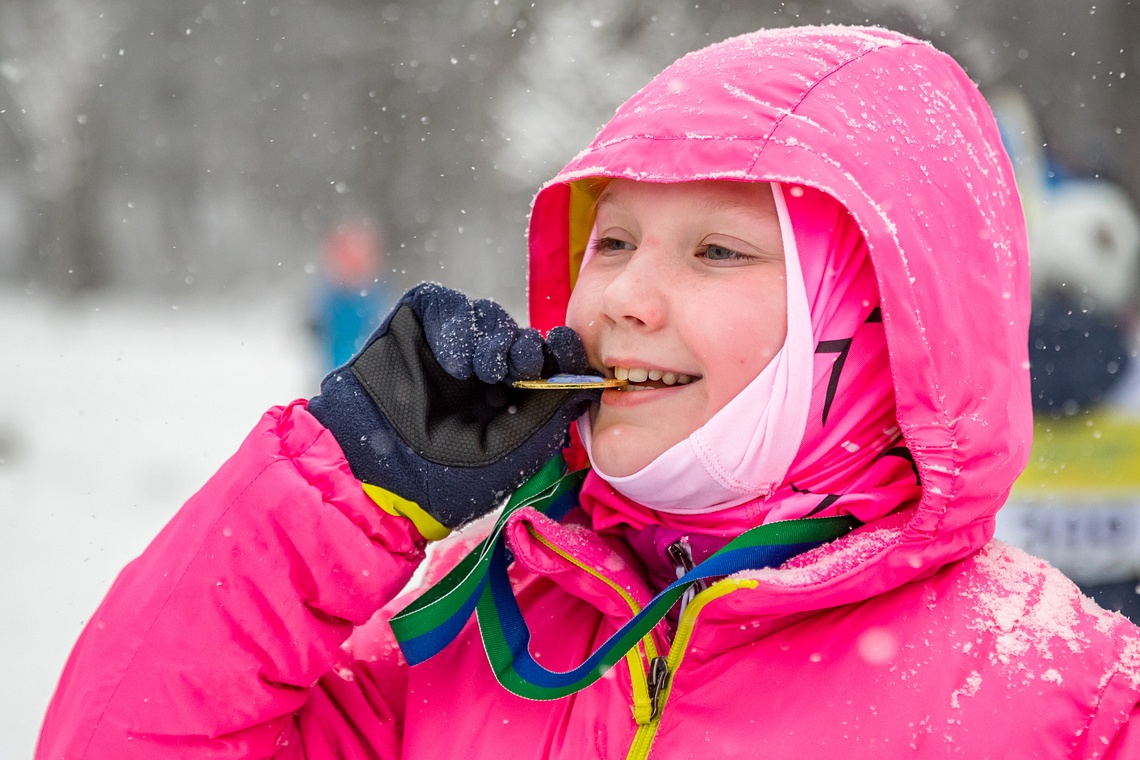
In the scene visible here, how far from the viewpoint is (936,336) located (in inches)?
63.8

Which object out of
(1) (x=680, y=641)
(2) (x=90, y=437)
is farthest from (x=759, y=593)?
(2) (x=90, y=437)

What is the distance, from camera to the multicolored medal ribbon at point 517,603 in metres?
1.59

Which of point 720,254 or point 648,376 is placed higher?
point 720,254

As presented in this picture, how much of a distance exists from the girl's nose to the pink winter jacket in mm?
139

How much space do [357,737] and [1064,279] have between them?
12.4ft

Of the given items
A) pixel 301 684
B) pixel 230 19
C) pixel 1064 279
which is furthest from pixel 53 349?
pixel 301 684

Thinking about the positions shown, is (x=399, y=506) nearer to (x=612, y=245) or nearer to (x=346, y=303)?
(x=612, y=245)

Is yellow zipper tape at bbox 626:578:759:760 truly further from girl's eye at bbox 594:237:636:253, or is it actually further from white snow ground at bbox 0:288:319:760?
white snow ground at bbox 0:288:319:760

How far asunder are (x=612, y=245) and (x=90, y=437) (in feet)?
28.9

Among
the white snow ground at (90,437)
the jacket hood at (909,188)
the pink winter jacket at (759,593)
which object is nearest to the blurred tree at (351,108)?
the white snow ground at (90,437)

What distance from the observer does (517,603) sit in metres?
1.85

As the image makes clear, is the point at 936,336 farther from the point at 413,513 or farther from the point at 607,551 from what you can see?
the point at 413,513

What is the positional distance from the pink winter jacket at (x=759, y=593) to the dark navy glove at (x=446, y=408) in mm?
58

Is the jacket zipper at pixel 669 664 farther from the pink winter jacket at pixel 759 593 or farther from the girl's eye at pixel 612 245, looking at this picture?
the girl's eye at pixel 612 245
